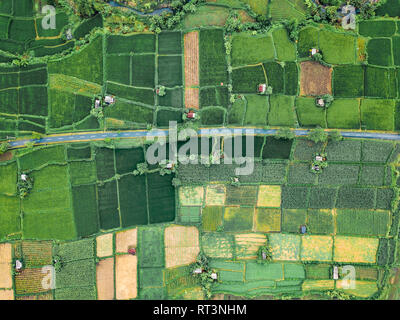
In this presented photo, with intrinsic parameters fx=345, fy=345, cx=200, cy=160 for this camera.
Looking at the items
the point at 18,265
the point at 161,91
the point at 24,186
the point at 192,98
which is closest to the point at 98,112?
the point at 161,91

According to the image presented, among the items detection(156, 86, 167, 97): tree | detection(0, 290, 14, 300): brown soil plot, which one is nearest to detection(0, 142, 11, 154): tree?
detection(0, 290, 14, 300): brown soil plot

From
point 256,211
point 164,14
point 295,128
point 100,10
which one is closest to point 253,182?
point 256,211

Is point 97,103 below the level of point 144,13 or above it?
below

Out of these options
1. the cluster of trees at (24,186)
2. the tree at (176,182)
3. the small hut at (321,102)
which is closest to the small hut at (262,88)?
the small hut at (321,102)

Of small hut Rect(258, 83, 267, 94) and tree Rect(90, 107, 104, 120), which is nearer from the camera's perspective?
small hut Rect(258, 83, 267, 94)

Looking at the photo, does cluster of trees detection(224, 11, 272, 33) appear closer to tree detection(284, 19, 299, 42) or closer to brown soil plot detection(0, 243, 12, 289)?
tree detection(284, 19, 299, 42)

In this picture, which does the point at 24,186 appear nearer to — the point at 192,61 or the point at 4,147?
the point at 4,147
